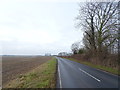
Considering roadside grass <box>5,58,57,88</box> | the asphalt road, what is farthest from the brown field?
the asphalt road

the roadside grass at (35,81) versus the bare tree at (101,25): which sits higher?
the bare tree at (101,25)

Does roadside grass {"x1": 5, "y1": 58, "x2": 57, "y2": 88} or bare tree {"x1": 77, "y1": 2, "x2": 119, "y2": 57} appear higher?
bare tree {"x1": 77, "y1": 2, "x2": 119, "y2": 57}

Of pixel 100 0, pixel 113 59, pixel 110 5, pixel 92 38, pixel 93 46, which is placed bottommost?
pixel 113 59

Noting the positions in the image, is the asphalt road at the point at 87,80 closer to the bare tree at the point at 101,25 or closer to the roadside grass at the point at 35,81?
the roadside grass at the point at 35,81

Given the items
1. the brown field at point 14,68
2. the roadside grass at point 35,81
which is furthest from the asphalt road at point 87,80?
the brown field at point 14,68

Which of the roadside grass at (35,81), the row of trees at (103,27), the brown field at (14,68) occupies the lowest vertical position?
the brown field at (14,68)

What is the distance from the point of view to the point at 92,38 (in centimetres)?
2622

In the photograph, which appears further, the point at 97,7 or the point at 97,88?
the point at 97,7

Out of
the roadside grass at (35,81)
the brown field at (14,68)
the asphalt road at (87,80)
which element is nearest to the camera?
the asphalt road at (87,80)

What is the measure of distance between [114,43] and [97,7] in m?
9.25

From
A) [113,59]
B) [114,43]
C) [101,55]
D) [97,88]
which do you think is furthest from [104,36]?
[97,88]

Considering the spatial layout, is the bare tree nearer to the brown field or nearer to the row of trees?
the row of trees

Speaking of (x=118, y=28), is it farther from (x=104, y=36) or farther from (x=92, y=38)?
(x=92, y=38)

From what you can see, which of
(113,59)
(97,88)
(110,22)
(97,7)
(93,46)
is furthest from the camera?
(93,46)
